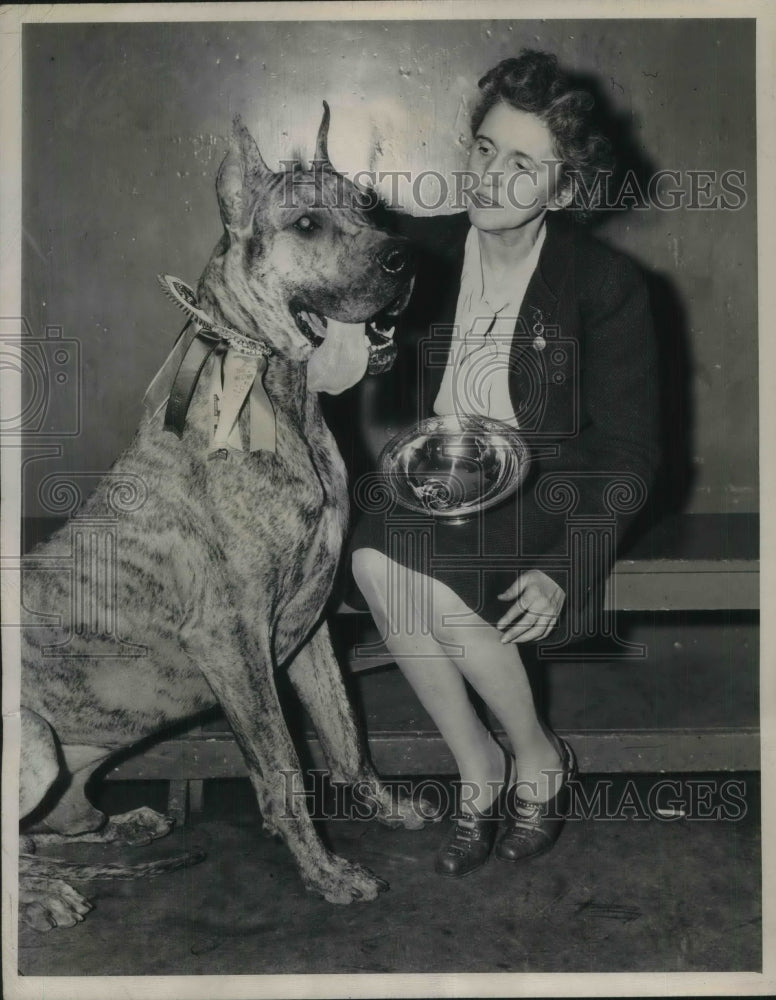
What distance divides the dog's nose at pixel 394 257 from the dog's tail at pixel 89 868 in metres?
1.49

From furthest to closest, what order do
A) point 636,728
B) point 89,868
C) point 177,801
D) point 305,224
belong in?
point 636,728, point 177,801, point 89,868, point 305,224

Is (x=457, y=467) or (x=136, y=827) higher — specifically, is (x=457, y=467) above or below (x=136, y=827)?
above

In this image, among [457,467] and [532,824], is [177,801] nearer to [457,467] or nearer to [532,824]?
[532,824]

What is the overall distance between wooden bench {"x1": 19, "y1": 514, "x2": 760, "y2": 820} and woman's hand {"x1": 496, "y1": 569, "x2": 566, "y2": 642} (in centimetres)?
16

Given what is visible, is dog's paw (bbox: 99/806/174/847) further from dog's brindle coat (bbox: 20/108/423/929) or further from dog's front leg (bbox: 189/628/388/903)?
dog's front leg (bbox: 189/628/388/903)

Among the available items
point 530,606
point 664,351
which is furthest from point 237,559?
point 664,351

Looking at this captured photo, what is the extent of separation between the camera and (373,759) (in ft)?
8.54

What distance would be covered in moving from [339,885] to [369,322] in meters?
1.30

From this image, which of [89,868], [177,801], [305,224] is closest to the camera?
[305,224]

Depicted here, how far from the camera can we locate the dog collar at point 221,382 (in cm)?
236

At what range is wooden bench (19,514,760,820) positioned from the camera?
258 centimetres

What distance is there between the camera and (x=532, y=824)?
253cm

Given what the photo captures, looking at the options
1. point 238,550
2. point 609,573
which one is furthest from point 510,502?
point 238,550

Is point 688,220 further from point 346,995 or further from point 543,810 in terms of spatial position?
point 346,995
